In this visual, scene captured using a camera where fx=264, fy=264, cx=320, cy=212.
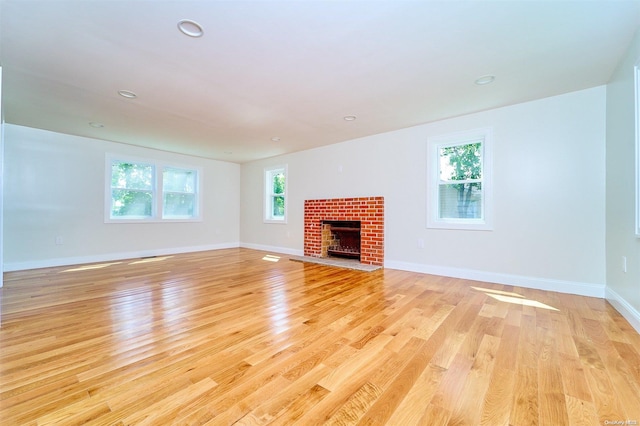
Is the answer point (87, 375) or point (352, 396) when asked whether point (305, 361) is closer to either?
point (352, 396)

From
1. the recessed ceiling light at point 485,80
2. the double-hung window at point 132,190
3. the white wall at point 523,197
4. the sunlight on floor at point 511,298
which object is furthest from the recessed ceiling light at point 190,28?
the double-hung window at point 132,190

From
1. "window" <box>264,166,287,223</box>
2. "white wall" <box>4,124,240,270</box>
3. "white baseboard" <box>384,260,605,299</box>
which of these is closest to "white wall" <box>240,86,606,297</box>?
"white baseboard" <box>384,260,605,299</box>

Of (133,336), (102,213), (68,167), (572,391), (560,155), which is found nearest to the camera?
(572,391)

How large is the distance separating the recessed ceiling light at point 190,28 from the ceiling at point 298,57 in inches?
1.5

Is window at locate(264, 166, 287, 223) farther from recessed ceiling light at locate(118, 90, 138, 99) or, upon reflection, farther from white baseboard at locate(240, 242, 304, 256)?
recessed ceiling light at locate(118, 90, 138, 99)

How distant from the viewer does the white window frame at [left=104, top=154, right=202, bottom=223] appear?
16.3 feet

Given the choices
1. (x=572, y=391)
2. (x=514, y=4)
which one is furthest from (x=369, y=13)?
(x=572, y=391)

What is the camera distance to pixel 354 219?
4816 mm

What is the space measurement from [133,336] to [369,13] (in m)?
2.83

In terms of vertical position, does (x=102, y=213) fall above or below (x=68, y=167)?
below

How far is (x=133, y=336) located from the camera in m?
1.93

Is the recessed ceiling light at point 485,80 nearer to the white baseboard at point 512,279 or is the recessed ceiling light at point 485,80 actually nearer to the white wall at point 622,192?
the white wall at point 622,192

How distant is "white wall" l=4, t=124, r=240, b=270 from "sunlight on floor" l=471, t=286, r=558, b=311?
594cm

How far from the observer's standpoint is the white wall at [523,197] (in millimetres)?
2904
